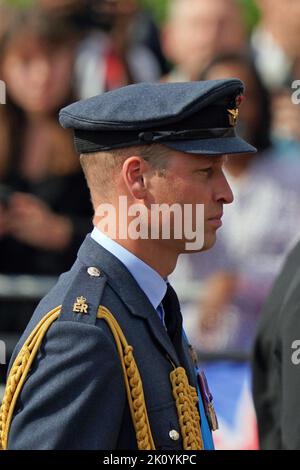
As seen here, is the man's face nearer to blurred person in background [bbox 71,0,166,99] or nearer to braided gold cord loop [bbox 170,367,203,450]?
braided gold cord loop [bbox 170,367,203,450]

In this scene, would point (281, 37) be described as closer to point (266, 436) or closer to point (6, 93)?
point (6, 93)

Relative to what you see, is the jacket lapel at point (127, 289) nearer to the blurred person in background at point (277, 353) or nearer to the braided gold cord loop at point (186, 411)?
the braided gold cord loop at point (186, 411)

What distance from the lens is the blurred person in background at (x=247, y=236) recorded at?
534 centimetres

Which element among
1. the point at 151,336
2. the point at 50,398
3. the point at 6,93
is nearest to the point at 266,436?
the point at 151,336

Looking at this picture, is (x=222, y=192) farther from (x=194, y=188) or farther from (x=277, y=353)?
(x=277, y=353)

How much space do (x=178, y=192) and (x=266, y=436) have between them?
5.35 feet

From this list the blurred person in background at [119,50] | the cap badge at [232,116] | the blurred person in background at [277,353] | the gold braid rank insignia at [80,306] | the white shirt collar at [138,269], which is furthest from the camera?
the blurred person in background at [119,50]

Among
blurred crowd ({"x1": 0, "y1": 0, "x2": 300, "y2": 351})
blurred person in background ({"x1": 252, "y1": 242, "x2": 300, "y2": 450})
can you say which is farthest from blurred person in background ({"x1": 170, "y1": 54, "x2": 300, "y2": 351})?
blurred person in background ({"x1": 252, "y1": 242, "x2": 300, "y2": 450})

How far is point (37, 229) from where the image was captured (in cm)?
559

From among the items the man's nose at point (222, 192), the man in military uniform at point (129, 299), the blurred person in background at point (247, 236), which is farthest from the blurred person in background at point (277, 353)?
the blurred person in background at point (247, 236)

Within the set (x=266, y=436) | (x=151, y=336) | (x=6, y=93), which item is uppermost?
(x=6, y=93)

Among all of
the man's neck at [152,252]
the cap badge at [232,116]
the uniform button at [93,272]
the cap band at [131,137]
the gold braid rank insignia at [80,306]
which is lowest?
the gold braid rank insignia at [80,306]

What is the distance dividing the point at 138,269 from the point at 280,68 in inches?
131

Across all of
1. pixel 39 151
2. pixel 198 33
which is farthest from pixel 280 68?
pixel 39 151
